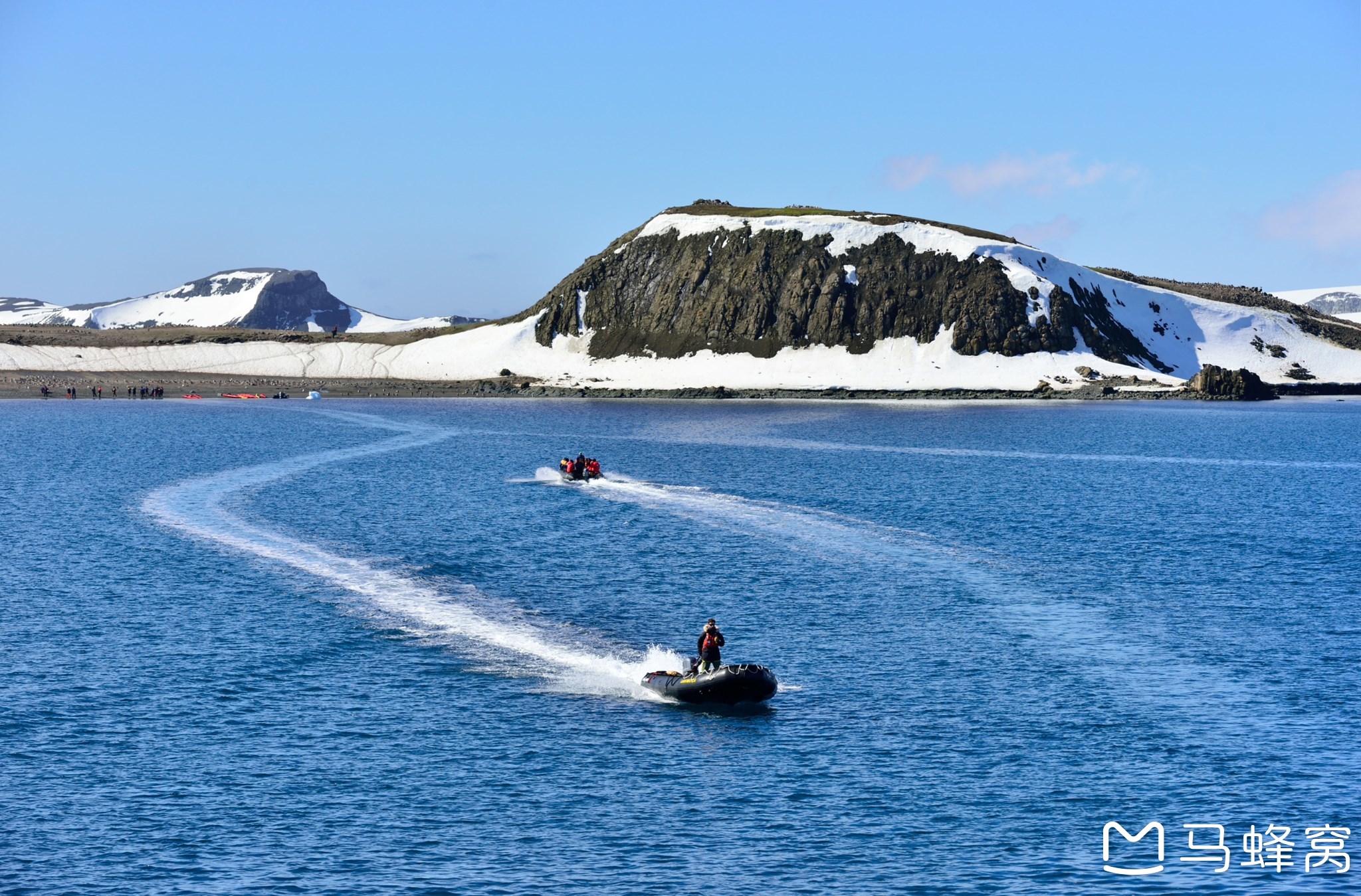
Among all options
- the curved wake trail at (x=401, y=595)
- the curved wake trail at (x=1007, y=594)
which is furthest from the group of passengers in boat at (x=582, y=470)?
the curved wake trail at (x=401, y=595)

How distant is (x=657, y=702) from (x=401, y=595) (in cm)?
1892

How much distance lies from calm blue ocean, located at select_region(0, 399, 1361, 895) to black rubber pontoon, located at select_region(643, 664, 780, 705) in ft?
2.11

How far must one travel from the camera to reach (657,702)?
4125cm

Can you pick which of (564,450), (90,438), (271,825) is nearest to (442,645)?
→ (271,825)

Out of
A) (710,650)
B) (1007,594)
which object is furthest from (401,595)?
(1007,594)

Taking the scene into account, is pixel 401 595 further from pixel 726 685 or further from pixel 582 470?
pixel 582 470

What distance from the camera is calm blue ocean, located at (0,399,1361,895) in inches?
1151

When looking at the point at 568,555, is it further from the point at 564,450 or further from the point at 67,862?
the point at 564,450

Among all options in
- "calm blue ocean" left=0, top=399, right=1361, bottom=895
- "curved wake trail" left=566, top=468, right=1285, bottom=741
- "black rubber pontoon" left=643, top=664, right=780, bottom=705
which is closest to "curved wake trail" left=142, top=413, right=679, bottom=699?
"calm blue ocean" left=0, top=399, right=1361, bottom=895

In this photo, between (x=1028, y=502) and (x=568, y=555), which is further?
(x=1028, y=502)

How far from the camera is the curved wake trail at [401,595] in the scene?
4403cm

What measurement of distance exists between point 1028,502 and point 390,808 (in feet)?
218

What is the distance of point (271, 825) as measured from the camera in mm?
30500

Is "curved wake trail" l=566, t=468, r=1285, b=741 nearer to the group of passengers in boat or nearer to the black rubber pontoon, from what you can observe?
the group of passengers in boat
